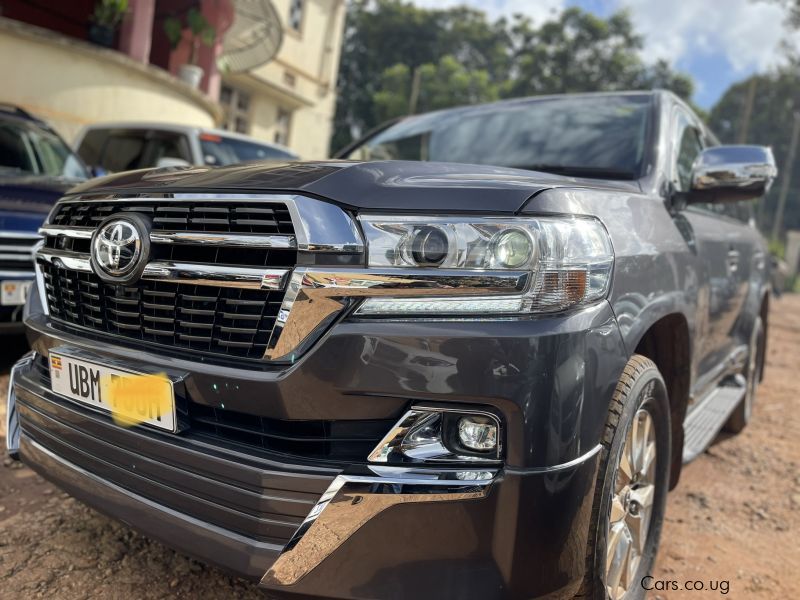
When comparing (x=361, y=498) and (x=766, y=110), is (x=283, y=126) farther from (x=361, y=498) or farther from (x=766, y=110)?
(x=766, y=110)

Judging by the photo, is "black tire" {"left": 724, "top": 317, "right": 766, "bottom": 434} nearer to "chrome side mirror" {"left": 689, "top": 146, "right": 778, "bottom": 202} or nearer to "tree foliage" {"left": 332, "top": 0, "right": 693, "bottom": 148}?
"chrome side mirror" {"left": 689, "top": 146, "right": 778, "bottom": 202}

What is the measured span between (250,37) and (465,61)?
94.2 ft

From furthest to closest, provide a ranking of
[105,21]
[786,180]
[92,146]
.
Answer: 1. [786,180]
2. [105,21]
3. [92,146]

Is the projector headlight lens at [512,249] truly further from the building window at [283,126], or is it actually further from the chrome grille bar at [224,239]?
the building window at [283,126]

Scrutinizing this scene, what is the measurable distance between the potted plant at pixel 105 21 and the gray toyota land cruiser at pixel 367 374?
8.34 m

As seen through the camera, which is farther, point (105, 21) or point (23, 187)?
point (105, 21)

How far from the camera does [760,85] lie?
144 feet

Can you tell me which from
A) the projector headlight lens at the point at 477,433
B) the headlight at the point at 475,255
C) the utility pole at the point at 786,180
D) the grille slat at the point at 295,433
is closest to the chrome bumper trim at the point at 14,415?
the grille slat at the point at 295,433

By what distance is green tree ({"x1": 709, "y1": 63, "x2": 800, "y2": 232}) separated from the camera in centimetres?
4250

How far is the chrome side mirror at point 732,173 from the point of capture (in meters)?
2.23

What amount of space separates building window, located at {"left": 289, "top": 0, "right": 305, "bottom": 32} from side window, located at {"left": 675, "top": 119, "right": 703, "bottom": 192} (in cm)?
1608

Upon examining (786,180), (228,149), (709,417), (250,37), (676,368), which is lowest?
(709,417)

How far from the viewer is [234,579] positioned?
1911 mm

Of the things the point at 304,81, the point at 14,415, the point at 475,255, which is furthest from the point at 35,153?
the point at 304,81
